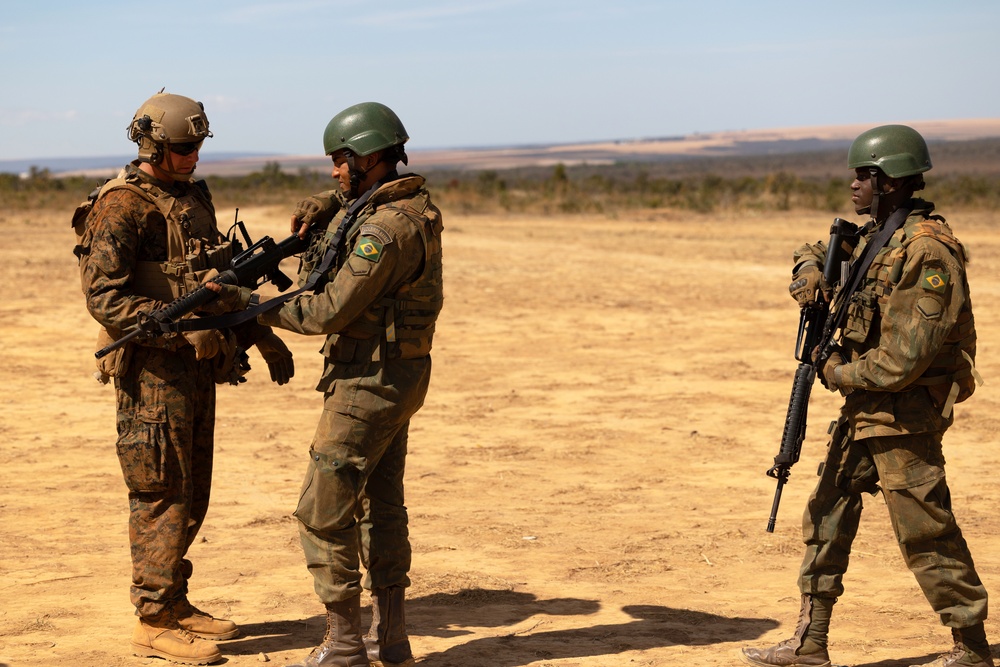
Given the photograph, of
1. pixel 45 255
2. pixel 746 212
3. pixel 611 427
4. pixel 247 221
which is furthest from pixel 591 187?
pixel 611 427

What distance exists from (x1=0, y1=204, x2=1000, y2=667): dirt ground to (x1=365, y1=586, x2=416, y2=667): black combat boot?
0.22 m

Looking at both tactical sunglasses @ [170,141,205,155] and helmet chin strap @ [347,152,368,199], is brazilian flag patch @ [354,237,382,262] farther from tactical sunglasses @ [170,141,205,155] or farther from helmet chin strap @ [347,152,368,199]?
tactical sunglasses @ [170,141,205,155]

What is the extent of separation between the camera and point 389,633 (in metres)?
5.09

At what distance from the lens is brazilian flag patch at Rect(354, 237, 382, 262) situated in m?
4.59

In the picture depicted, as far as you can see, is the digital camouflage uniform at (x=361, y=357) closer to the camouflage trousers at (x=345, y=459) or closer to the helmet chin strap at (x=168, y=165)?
the camouflage trousers at (x=345, y=459)

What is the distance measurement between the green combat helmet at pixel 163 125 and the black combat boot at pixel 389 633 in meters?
2.10

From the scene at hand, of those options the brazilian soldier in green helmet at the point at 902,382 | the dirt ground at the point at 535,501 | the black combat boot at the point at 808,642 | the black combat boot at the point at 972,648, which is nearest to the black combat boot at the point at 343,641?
the dirt ground at the point at 535,501

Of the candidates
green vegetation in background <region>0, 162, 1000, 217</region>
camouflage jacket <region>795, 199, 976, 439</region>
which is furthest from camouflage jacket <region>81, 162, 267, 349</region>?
green vegetation in background <region>0, 162, 1000, 217</region>

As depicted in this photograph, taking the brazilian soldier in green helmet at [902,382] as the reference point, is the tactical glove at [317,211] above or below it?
above

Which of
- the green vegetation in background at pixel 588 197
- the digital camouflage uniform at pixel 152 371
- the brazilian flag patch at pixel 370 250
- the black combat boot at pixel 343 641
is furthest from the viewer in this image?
the green vegetation in background at pixel 588 197

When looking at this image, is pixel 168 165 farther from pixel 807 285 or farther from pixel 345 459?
pixel 807 285

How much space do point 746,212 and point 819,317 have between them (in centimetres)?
3017

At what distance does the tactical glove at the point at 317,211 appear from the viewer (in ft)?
16.6

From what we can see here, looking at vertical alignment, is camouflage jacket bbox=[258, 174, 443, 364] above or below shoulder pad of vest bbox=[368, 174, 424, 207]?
below
